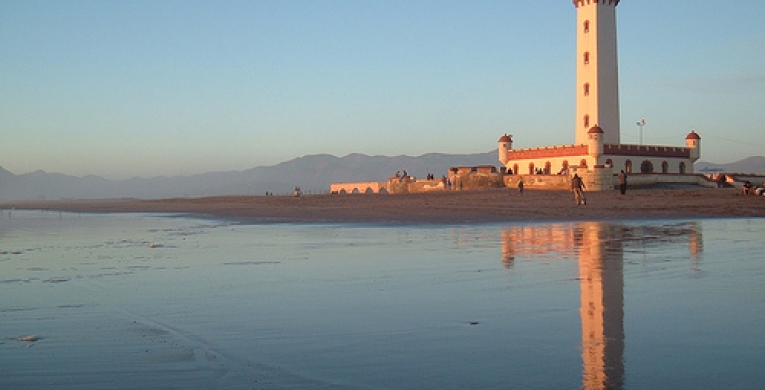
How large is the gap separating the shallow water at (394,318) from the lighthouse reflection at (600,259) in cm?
3

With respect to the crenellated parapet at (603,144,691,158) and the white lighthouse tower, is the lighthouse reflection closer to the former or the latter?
the crenellated parapet at (603,144,691,158)

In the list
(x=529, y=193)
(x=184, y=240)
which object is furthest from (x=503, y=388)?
(x=529, y=193)

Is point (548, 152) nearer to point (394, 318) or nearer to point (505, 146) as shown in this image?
point (505, 146)

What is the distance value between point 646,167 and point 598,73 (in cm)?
728

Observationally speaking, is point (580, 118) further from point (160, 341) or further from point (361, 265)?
point (160, 341)

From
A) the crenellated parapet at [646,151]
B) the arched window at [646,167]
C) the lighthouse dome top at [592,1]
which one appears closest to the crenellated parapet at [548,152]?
the crenellated parapet at [646,151]

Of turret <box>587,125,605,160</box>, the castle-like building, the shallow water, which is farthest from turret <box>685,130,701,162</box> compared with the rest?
the shallow water

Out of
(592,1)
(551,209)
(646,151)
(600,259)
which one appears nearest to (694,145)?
(646,151)

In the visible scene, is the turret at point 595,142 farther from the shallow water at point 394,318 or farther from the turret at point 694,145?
the shallow water at point 394,318

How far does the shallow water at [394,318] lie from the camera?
15.1ft

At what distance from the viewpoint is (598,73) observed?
49.7 metres

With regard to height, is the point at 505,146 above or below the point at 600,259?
above

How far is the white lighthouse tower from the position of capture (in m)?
49.6

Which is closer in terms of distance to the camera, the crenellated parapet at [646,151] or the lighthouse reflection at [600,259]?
the lighthouse reflection at [600,259]
